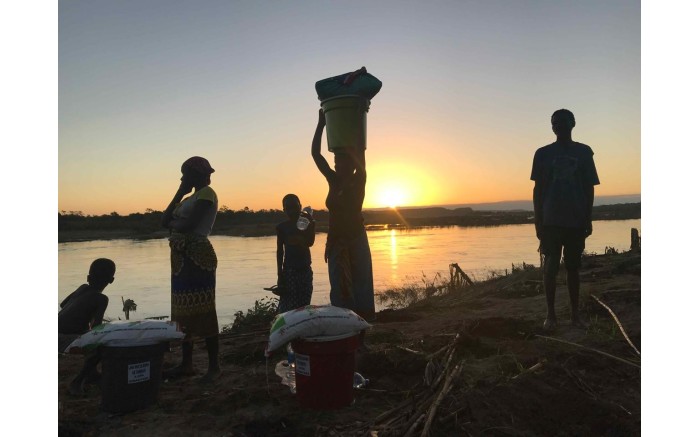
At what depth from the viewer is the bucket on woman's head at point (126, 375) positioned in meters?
3.30

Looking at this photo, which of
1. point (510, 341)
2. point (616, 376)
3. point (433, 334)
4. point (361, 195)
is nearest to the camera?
Answer: point (616, 376)

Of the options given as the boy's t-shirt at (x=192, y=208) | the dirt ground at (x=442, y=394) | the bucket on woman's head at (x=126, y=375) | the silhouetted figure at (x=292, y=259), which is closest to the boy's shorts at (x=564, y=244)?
the dirt ground at (x=442, y=394)

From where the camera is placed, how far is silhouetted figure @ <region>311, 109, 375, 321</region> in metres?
3.80

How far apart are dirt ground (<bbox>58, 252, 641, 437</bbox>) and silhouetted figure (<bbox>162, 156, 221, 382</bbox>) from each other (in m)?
0.55

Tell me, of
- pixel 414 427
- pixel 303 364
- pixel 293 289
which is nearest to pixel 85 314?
pixel 293 289

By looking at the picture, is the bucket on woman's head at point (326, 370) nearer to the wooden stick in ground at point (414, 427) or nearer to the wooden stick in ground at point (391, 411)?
the wooden stick in ground at point (391, 411)

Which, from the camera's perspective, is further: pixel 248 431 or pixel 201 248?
pixel 201 248

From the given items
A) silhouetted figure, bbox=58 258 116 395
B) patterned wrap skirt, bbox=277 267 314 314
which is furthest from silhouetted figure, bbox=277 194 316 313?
silhouetted figure, bbox=58 258 116 395

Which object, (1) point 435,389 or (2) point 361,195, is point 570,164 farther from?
(1) point 435,389

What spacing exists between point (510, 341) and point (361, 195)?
2112 mm

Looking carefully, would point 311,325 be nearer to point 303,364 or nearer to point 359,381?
point 303,364

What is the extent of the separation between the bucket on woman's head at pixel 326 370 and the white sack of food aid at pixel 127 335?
0.91 m

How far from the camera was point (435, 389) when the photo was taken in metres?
3.18
